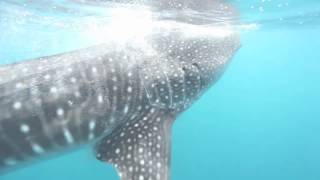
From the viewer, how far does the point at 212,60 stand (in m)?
6.14

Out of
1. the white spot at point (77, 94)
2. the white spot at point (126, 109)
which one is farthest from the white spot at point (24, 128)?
the white spot at point (126, 109)

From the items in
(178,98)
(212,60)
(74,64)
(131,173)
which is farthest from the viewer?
(212,60)

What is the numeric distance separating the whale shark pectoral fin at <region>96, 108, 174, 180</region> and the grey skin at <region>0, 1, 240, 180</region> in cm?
1

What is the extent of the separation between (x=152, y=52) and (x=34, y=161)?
7.34 feet

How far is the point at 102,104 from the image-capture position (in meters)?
4.84

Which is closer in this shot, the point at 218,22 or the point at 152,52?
the point at 152,52

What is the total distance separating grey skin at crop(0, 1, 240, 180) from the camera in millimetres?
4434

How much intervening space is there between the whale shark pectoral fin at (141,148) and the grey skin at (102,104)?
0.04 ft

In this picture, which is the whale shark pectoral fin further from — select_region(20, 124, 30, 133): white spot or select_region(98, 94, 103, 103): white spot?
select_region(20, 124, 30, 133): white spot

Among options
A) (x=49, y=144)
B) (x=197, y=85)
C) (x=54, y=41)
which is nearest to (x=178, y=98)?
(x=197, y=85)

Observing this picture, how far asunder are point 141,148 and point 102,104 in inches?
29.1

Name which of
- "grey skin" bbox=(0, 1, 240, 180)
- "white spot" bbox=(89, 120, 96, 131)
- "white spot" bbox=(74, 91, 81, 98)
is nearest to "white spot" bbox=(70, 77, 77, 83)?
"grey skin" bbox=(0, 1, 240, 180)

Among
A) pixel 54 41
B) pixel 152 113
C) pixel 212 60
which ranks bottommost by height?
pixel 54 41

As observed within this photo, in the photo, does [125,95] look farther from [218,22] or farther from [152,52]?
[218,22]
